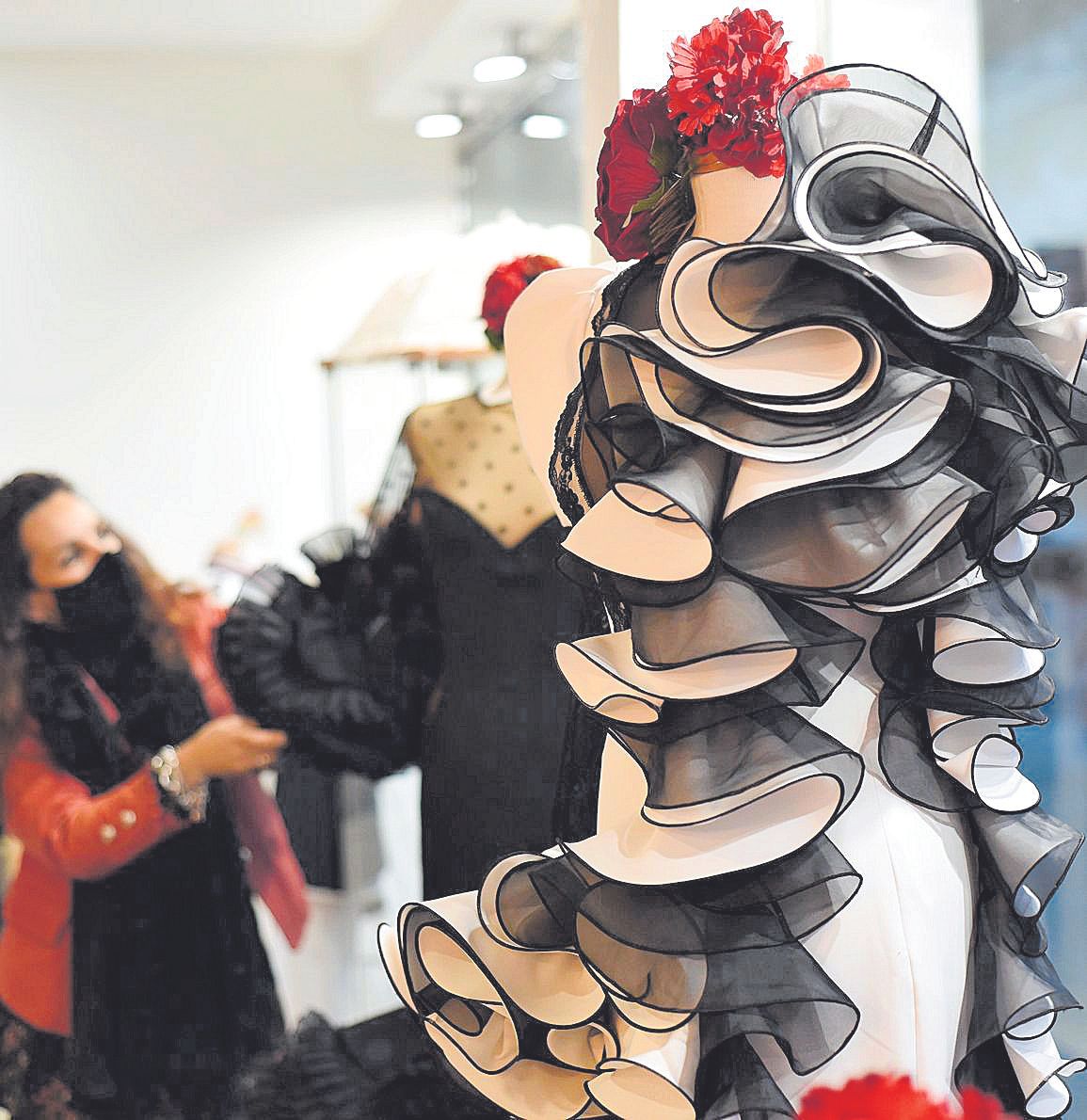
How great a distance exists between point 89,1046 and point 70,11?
292 centimetres

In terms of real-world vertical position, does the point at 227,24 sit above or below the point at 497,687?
above

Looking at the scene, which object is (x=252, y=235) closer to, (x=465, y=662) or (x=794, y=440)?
(x=465, y=662)

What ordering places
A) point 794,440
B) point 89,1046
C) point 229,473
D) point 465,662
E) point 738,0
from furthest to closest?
point 229,473, point 89,1046, point 465,662, point 738,0, point 794,440

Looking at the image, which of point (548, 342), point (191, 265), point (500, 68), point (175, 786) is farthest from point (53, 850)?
point (191, 265)

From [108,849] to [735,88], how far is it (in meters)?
1.72

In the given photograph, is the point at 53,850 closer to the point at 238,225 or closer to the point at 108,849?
the point at 108,849

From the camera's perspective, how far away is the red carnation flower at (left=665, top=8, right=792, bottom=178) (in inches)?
32.9

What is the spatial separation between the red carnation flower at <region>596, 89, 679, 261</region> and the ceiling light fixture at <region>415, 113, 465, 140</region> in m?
3.39

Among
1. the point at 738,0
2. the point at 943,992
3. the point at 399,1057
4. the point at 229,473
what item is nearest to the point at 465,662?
the point at 399,1057

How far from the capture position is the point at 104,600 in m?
2.24

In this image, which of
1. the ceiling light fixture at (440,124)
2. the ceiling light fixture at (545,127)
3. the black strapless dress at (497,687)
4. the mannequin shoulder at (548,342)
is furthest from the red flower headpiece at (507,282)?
the ceiling light fixture at (440,124)

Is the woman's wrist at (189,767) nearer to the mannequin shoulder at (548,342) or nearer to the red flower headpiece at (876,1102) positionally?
the mannequin shoulder at (548,342)

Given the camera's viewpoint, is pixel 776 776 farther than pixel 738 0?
No

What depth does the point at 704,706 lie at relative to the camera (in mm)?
777
